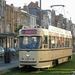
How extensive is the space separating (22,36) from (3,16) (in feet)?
155

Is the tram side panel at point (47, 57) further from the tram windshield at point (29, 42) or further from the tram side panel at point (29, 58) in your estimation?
the tram windshield at point (29, 42)

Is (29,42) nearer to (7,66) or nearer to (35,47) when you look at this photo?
(35,47)

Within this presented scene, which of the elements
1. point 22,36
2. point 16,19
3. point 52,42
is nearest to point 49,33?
point 52,42

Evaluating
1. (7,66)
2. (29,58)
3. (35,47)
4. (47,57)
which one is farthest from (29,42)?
(7,66)

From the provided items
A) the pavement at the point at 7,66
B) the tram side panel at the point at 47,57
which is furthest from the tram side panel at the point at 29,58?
the pavement at the point at 7,66

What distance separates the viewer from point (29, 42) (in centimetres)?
2173

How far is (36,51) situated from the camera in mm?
21391

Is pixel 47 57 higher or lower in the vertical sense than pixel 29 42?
lower

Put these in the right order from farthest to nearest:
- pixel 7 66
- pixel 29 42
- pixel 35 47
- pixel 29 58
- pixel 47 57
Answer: pixel 7 66, pixel 47 57, pixel 29 42, pixel 35 47, pixel 29 58

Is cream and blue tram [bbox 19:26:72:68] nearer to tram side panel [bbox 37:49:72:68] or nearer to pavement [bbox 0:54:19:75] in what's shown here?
tram side panel [bbox 37:49:72:68]

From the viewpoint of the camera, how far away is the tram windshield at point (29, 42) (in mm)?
21594

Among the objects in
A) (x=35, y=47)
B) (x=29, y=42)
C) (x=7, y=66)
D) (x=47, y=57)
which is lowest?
(x=7, y=66)

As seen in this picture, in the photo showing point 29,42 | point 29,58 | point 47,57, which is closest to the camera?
point 29,58

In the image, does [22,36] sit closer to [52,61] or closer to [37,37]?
[37,37]
